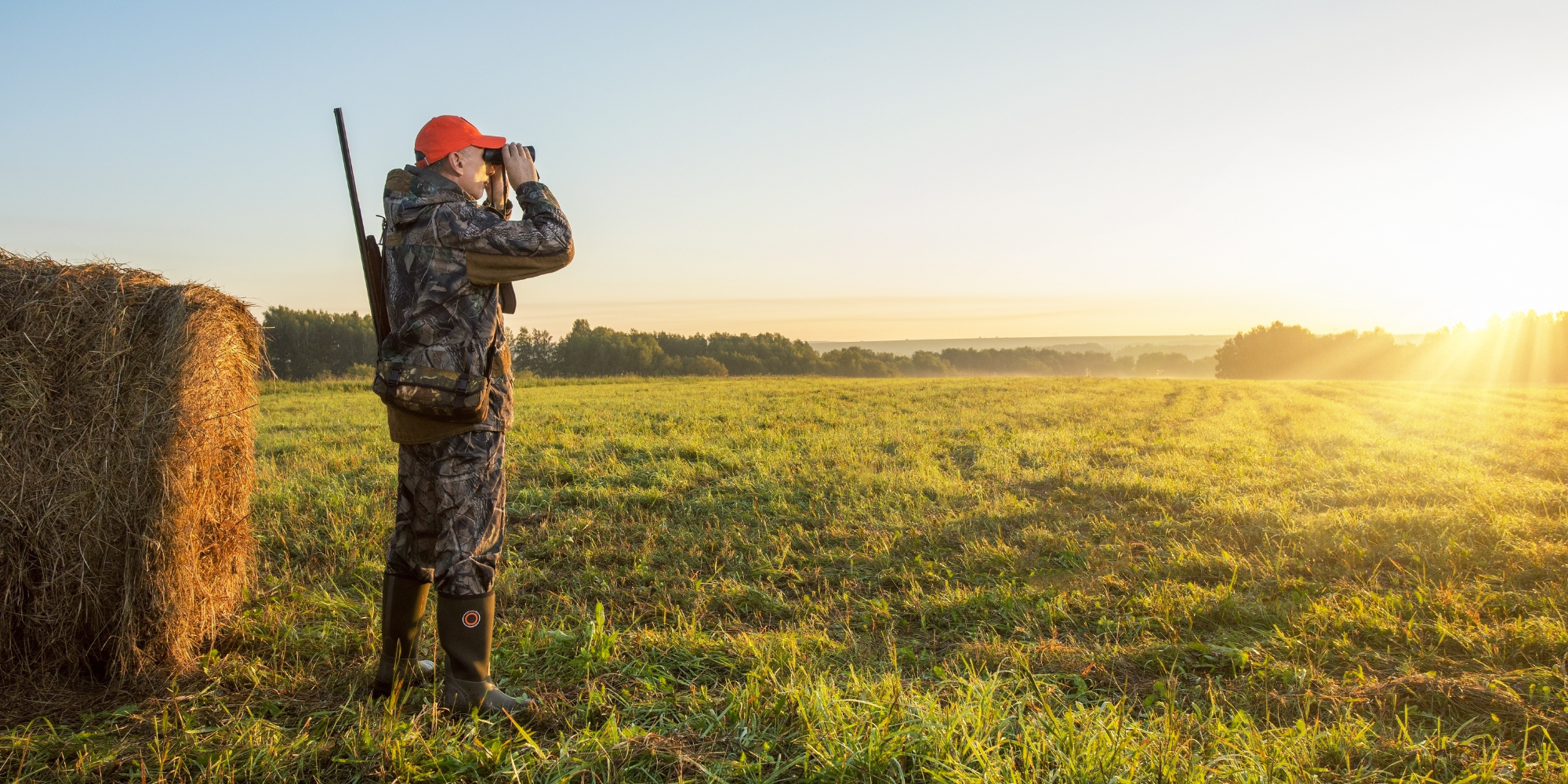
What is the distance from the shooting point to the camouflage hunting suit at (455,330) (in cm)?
300

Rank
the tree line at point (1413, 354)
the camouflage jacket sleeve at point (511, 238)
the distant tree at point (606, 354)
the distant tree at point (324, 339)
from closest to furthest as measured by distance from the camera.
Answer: the camouflage jacket sleeve at point (511, 238)
the tree line at point (1413, 354)
the distant tree at point (324, 339)
the distant tree at point (606, 354)

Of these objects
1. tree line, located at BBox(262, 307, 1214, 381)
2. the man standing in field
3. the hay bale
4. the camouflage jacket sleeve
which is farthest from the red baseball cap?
tree line, located at BBox(262, 307, 1214, 381)

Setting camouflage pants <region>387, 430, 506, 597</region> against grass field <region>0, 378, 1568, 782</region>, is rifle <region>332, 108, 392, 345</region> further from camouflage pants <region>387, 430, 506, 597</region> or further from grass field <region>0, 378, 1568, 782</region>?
grass field <region>0, 378, 1568, 782</region>

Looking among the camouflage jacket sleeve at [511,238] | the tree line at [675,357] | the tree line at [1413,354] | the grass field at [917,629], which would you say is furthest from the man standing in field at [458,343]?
the tree line at [675,357]

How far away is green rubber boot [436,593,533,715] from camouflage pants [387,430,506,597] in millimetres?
63

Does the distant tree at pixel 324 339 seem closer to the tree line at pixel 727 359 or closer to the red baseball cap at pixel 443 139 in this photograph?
the tree line at pixel 727 359

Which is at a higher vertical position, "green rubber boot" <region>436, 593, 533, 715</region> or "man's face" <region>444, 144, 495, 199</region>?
"man's face" <region>444, 144, 495, 199</region>

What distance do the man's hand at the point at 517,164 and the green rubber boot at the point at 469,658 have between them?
5.96 feet

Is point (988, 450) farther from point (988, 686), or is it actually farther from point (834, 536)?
point (988, 686)

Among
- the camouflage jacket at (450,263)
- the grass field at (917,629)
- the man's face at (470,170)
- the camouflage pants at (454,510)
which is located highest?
the man's face at (470,170)

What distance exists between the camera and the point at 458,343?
3.05m

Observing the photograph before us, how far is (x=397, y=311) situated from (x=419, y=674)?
1693mm

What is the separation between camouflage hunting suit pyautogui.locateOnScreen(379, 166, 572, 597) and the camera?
2998mm

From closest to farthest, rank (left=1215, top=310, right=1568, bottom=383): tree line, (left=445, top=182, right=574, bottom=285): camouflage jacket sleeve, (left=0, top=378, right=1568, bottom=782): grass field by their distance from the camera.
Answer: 1. (left=0, top=378, right=1568, bottom=782): grass field
2. (left=445, top=182, right=574, bottom=285): camouflage jacket sleeve
3. (left=1215, top=310, right=1568, bottom=383): tree line
